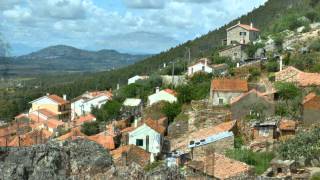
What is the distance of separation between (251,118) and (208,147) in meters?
5.68

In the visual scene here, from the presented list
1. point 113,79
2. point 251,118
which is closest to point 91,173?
point 251,118

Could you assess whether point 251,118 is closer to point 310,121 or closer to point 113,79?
point 310,121

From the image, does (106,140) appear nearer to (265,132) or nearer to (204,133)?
(204,133)

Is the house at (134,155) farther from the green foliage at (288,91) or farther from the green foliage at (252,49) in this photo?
the green foliage at (252,49)

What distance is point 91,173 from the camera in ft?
35.4

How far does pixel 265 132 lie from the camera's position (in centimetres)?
2945

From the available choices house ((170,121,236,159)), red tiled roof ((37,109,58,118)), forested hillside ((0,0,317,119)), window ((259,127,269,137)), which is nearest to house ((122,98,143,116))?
house ((170,121,236,159))

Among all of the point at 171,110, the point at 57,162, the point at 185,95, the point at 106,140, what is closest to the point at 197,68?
the point at 185,95

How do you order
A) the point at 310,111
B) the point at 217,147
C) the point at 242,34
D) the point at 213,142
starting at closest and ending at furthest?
1. the point at 213,142
2. the point at 217,147
3. the point at 310,111
4. the point at 242,34

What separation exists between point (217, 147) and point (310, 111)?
562 centimetres

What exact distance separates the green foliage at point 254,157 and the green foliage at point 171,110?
1540cm

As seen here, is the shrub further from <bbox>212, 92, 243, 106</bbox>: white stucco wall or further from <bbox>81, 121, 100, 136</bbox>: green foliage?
<bbox>212, 92, 243, 106</bbox>: white stucco wall

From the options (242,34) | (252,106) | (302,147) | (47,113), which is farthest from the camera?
(47,113)

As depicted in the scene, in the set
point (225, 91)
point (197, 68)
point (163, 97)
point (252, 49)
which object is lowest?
point (163, 97)
